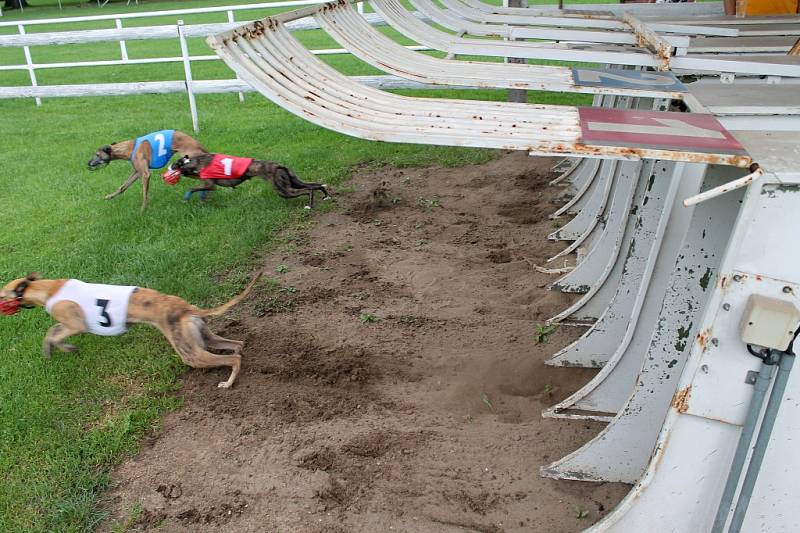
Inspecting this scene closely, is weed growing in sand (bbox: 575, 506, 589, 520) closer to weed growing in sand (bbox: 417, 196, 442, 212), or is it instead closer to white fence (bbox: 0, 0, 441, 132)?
weed growing in sand (bbox: 417, 196, 442, 212)

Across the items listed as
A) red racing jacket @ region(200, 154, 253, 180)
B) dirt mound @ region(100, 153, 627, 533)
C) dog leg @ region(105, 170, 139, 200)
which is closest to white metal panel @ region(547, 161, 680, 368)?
dirt mound @ region(100, 153, 627, 533)

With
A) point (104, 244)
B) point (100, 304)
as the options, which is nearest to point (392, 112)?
point (100, 304)

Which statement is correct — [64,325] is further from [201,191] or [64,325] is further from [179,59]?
[179,59]

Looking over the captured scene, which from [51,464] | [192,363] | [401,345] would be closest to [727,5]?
[401,345]

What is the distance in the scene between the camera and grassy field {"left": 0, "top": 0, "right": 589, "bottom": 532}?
10.7 feet

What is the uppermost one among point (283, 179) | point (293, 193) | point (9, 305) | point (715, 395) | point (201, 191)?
point (715, 395)

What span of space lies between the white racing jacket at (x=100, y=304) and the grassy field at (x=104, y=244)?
1.01 feet

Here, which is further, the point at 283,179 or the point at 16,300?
the point at 283,179

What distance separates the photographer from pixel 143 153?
6.18m

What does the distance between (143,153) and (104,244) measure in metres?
1.07

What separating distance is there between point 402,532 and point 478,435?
0.71 meters

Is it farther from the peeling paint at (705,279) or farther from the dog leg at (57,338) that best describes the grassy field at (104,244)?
the peeling paint at (705,279)

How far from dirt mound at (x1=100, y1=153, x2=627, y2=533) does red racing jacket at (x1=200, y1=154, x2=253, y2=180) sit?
2.91 feet

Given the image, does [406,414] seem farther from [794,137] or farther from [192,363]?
[794,137]
